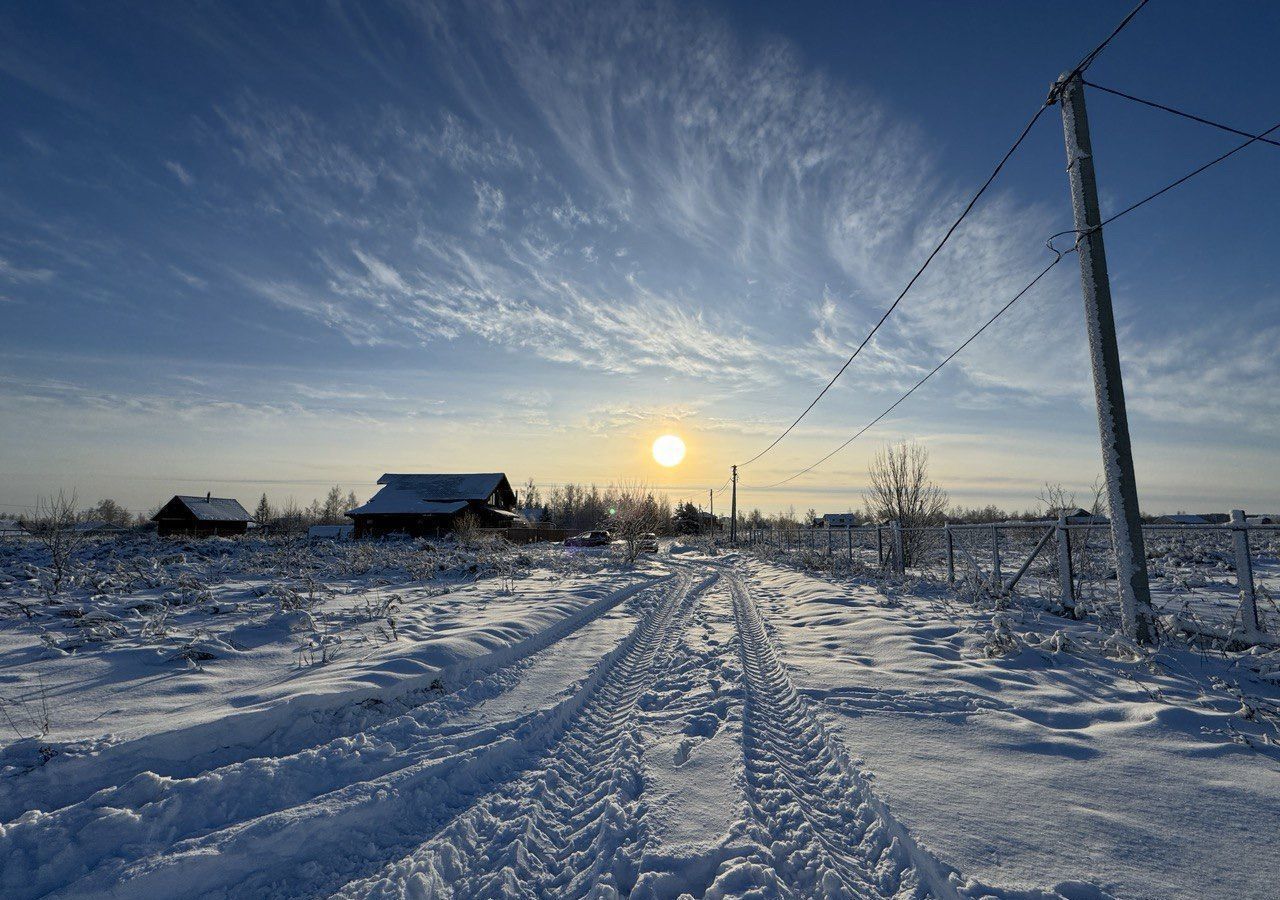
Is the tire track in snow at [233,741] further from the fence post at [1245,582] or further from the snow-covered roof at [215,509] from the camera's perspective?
the snow-covered roof at [215,509]

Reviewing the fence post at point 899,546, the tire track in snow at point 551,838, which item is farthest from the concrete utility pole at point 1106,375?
the fence post at point 899,546

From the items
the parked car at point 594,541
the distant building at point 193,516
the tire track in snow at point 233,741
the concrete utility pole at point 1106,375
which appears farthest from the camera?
the distant building at point 193,516

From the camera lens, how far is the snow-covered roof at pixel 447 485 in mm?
43906

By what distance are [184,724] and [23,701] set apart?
190 centimetres

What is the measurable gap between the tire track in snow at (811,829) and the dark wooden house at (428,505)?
129 feet

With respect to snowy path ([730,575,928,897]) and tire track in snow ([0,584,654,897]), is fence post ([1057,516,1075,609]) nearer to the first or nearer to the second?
snowy path ([730,575,928,897])

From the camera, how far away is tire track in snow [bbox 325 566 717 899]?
2.53 meters

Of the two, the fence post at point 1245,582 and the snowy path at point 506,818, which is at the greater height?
the fence post at point 1245,582

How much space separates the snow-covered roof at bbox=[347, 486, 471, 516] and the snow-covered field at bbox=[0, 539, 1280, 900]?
3475 cm

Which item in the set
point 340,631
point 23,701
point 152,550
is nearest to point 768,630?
point 340,631

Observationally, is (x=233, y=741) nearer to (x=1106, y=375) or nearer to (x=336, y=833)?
(x=336, y=833)

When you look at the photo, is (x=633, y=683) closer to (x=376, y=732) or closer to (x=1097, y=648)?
(x=376, y=732)

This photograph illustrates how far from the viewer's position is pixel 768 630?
342 inches

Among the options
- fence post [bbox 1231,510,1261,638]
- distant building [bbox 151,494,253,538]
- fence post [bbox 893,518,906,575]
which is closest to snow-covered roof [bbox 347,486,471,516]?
distant building [bbox 151,494,253,538]
